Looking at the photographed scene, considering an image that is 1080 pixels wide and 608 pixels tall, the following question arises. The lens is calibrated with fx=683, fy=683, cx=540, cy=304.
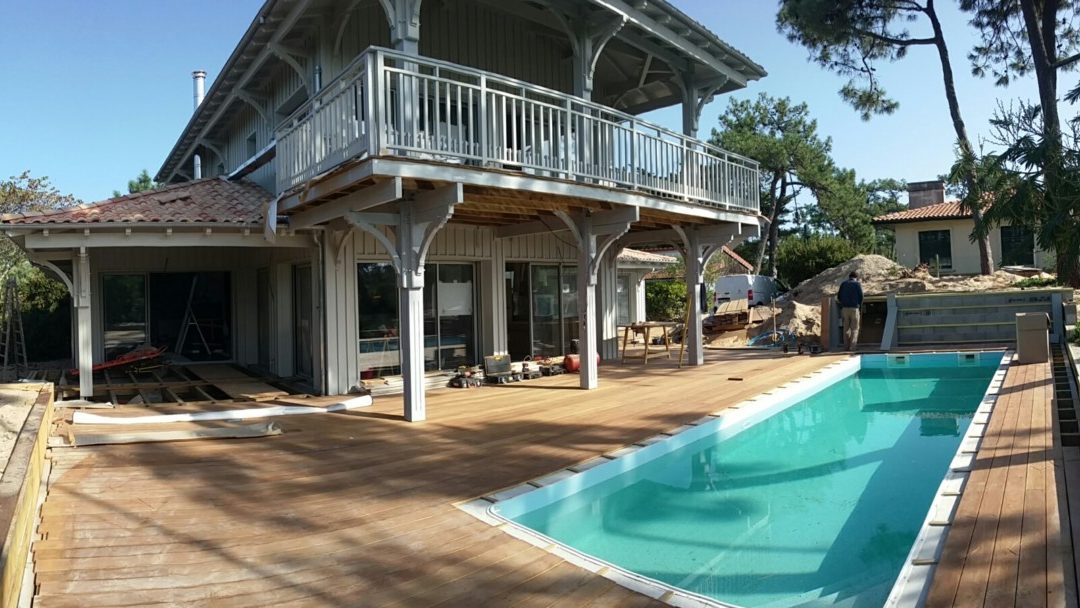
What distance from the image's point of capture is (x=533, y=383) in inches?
419

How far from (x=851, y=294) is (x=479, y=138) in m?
9.47

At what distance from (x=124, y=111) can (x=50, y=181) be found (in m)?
4.58

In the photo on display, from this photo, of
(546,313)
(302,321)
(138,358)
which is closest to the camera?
(302,321)

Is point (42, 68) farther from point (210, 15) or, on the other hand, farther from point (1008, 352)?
point (1008, 352)

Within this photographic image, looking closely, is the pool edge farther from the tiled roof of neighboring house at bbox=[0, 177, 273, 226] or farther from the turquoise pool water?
the tiled roof of neighboring house at bbox=[0, 177, 273, 226]

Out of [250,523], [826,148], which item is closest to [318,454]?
[250,523]

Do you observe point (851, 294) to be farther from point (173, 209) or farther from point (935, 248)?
point (935, 248)

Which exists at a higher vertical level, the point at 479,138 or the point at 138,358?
the point at 479,138

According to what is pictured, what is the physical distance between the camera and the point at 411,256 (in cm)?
761

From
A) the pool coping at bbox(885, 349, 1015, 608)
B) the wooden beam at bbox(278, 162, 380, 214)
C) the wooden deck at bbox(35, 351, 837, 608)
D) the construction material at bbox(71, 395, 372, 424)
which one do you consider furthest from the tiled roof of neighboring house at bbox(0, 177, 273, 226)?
the pool coping at bbox(885, 349, 1015, 608)

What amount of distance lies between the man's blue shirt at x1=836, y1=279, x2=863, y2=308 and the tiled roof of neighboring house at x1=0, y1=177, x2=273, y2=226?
1144 cm

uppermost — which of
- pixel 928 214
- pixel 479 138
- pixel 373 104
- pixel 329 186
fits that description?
pixel 928 214

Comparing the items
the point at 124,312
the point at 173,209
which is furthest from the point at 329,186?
the point at 124,312

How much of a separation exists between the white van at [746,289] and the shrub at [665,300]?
1367mm
